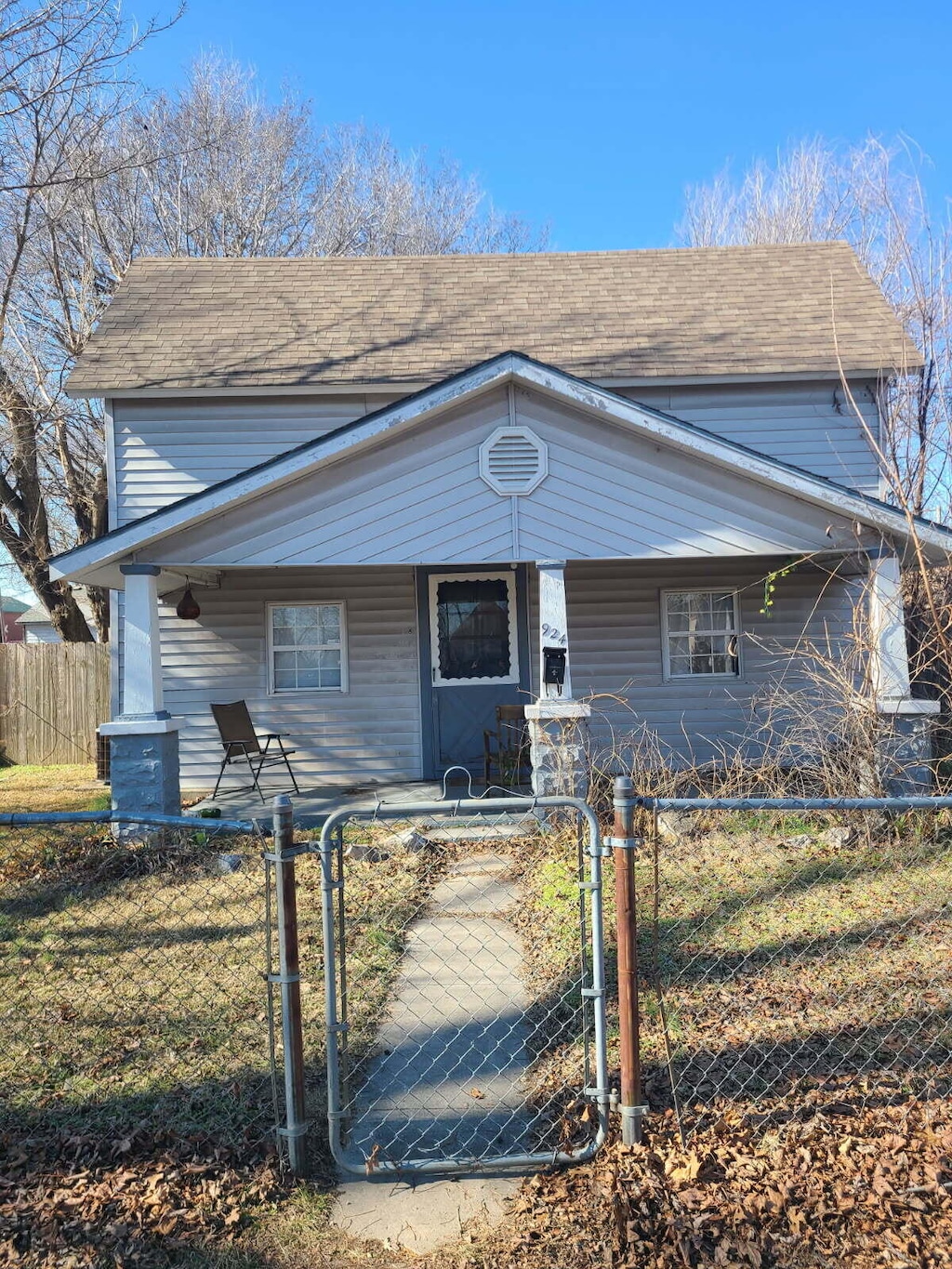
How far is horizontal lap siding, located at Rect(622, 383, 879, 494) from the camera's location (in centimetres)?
1127

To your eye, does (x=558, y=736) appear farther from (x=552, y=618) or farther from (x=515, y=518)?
(x=515, y=518)

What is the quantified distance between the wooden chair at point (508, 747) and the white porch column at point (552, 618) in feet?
3.30

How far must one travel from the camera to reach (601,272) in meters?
13.5

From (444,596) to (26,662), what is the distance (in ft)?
29.4

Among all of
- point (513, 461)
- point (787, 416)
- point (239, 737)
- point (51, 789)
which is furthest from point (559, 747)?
point (51, 789)

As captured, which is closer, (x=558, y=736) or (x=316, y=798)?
(x=558, y=736)

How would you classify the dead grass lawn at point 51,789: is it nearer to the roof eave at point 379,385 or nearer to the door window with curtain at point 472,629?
the door window with curtain at point 472,629

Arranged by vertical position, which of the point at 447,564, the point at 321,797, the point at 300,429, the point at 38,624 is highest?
the point at 300,429

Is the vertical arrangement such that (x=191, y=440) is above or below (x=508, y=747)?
above

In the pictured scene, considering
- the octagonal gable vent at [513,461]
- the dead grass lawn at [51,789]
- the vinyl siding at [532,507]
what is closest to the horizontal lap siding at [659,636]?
A: the vinyl siding at [532,507]

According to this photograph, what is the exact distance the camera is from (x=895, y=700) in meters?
8.05

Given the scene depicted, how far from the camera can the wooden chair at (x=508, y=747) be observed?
9.46 meters

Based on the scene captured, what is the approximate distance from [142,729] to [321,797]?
2547mm

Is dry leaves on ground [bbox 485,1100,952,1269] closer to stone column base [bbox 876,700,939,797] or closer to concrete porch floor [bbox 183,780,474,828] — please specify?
stone column base [bbox 876,700,939,797]
